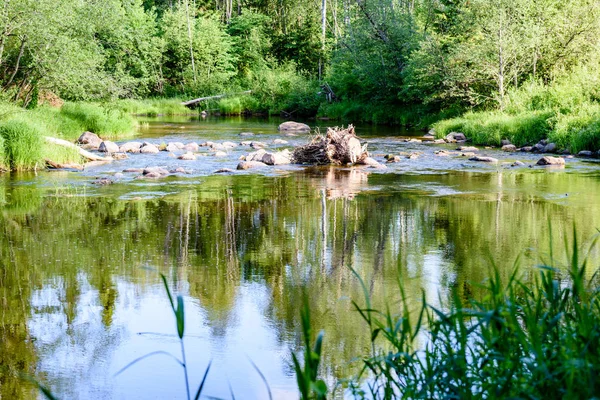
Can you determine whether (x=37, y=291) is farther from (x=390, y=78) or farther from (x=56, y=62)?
(x=390, y=78)

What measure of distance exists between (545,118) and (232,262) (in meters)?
16.1

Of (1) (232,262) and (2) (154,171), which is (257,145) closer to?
(2) (154,171)

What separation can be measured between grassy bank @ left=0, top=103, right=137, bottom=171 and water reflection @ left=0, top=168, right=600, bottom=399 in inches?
59.7

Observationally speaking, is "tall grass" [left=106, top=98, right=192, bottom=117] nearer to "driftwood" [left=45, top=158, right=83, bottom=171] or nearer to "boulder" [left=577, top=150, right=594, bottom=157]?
"driftwood" [left=45, top=158, right=83, bottom=171]

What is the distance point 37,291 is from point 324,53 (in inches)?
1613

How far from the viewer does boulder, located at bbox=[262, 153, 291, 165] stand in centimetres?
1822

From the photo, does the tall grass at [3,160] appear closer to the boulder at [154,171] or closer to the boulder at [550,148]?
the boulder at [154,171]

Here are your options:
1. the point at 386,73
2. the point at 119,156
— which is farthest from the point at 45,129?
the point at 386,73

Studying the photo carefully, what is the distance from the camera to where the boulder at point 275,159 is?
1822cm

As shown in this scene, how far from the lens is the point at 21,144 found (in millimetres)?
15867

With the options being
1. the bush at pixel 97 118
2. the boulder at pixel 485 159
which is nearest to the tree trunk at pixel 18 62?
the bush at pixel 97 118

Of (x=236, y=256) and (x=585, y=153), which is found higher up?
(x=585, y=153)

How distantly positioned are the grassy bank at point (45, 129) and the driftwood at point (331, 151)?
5.67 m

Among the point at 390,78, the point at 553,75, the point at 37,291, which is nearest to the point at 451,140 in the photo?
the point at 553,75
